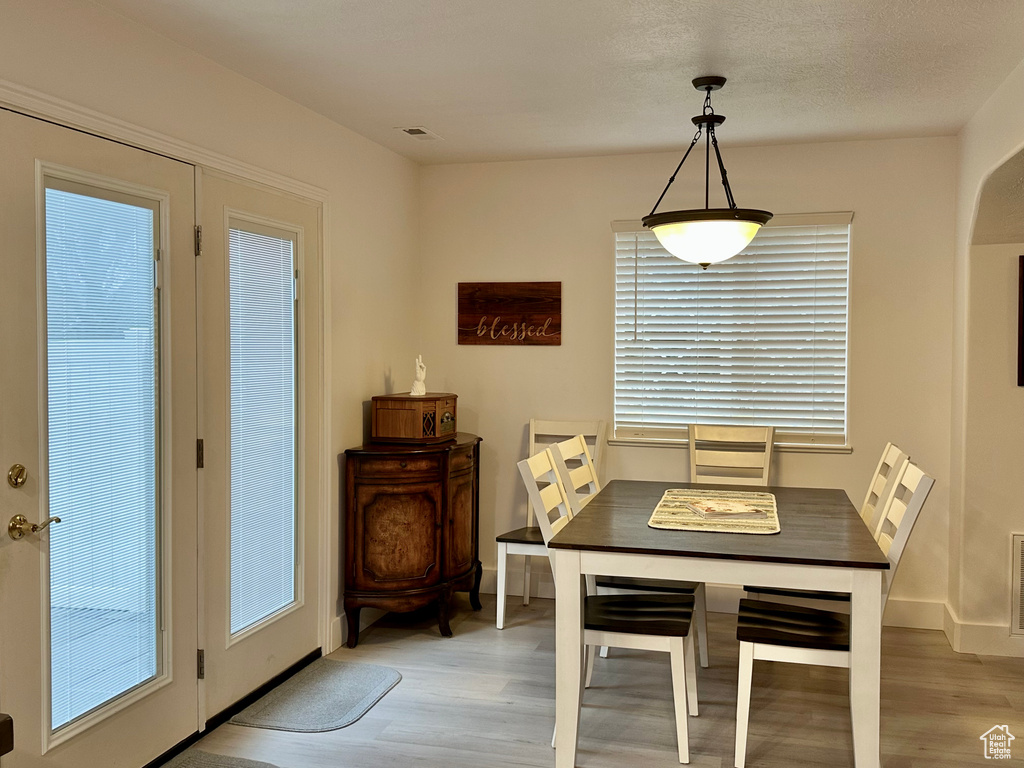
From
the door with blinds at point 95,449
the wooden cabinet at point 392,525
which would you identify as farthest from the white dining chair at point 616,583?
the door with blinds at point 95,449

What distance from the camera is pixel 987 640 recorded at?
13.1ft

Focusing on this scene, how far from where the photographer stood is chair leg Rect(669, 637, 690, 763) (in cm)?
282

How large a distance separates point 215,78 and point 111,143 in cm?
66

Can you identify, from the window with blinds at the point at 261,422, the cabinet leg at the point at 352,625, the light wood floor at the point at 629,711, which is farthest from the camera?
the cabinet leg at the point at 352,625

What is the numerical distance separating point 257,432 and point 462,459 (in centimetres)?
124

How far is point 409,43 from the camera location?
115 inches

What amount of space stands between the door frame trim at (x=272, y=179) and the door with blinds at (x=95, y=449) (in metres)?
0.04

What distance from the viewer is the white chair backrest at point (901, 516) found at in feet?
8.57

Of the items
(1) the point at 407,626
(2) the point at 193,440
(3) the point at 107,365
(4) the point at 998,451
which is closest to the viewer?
(3) the point at 107,365

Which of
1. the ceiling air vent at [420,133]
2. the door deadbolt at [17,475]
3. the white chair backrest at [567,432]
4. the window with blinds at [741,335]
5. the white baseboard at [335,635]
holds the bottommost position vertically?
the white baseboard at [335,635]

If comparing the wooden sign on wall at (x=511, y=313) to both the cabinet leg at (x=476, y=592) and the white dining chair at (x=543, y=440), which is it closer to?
the white dining chair at (x=543, y=440)

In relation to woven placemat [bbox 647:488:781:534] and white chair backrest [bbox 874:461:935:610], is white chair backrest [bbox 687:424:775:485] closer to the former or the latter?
woven placemat [bbox 647:488:781:534]

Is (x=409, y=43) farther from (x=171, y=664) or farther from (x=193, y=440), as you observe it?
(x=171, y=664)

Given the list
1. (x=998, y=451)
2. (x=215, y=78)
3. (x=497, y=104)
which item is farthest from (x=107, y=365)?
(x=998, y=451)
